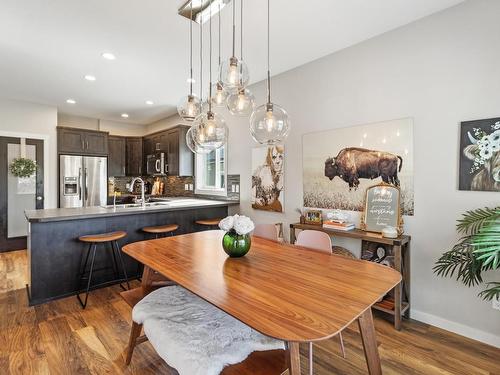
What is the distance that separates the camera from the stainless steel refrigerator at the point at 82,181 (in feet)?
17.0

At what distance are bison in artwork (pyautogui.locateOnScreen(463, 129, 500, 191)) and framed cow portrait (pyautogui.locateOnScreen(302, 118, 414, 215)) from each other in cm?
44

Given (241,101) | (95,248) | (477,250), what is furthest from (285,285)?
(95,248)

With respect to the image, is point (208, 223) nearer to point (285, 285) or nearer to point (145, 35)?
point (145, 35)

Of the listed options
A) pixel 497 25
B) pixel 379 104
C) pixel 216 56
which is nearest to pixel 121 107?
pixel 216 56

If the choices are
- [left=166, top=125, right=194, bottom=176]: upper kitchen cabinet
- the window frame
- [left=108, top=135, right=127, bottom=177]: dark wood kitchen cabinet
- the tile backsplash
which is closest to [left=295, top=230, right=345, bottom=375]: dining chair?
the tile backsplash

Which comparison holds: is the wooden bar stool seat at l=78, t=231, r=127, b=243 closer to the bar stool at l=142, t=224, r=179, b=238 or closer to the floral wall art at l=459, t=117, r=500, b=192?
the bar stool at l=142, t=224, r=179, b=238

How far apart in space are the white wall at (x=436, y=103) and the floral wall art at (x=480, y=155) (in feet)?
0.18

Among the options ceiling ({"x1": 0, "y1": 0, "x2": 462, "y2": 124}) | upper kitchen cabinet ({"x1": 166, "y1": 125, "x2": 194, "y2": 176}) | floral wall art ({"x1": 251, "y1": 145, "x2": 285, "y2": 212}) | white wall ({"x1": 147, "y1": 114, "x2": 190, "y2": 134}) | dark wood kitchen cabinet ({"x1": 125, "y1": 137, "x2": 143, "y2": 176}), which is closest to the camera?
ceiling ({"x1": 0, "y1": 0, "x2": 462, "y2": 124})

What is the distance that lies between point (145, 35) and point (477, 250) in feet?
10.6

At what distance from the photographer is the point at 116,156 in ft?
20.4

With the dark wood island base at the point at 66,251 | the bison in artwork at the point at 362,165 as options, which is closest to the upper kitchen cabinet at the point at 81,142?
the dark wood island base at the point at 66,251

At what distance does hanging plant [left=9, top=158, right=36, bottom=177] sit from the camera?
4738 millimetres

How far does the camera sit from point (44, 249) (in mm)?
2826

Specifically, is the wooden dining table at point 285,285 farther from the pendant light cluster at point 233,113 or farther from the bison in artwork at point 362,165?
the bison in artwork at point 362,165
